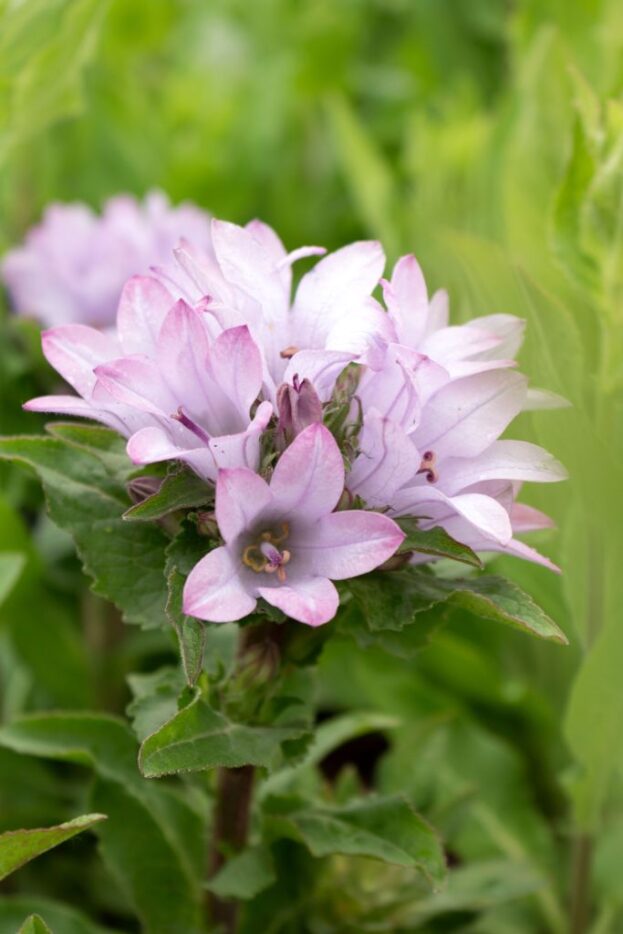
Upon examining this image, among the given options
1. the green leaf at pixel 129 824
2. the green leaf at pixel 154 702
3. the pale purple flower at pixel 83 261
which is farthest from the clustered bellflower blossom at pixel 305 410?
the pale purple flower at pixel 83 261

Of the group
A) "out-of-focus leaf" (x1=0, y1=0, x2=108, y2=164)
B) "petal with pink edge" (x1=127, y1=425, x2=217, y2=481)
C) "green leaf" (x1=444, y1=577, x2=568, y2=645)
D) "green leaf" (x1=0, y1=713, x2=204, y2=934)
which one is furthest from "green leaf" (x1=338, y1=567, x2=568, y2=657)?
"out-of-focus leaf" (x1=0, y1=0, x2=108, y2=164)

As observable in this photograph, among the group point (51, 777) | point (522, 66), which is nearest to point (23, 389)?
point (51, 777)

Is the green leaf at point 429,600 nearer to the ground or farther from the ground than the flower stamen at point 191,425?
nearer to the ground

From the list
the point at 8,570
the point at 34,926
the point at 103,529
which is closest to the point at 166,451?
the point at 103,529

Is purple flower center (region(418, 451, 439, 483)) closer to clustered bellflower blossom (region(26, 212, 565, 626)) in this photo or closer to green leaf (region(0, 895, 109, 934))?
clustered bellflower blossom (region(26, 212, 565, 626))

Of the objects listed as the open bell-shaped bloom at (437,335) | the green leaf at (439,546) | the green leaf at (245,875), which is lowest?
the green leaf at (245,875)

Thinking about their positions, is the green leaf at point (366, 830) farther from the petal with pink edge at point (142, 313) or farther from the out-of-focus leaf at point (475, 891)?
the petal with pink edge at point (142, 313)

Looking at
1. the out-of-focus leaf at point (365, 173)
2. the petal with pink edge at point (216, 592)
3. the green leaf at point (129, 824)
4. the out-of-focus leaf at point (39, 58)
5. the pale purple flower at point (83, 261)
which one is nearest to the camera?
the petal with pink edge at point (216, 592)
